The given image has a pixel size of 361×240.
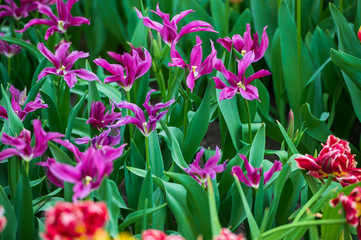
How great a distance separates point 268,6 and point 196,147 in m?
0.83

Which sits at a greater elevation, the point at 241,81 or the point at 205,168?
the point at 241,81

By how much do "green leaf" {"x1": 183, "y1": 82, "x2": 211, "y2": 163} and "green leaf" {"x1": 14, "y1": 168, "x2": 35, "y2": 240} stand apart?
40 cm

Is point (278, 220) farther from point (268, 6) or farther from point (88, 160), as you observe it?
point (268, 6)

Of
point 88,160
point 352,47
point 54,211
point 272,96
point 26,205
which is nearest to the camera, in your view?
point 54,211

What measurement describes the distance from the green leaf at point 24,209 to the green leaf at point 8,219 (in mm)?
21

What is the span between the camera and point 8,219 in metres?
1.03

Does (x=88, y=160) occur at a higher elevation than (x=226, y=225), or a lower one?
higher

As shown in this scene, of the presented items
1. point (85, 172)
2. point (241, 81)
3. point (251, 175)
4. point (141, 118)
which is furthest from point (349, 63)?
point (85, 172)

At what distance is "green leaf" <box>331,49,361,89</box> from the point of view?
56.4 inches

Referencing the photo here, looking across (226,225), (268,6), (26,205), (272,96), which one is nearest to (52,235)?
Answer: (26,205)

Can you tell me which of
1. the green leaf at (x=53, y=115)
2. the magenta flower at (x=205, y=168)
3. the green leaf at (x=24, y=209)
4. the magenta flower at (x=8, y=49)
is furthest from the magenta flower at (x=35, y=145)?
the magenta flower at (x=8, y=49)

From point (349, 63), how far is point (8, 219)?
35.7 inches

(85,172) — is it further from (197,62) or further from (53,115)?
(53,115)

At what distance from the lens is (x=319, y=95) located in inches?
68.2
